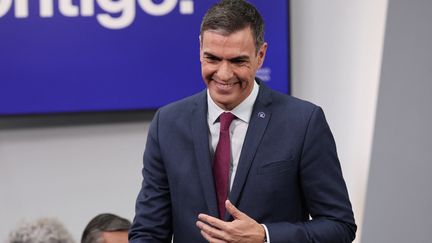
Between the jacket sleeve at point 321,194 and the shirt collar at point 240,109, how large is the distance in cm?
17

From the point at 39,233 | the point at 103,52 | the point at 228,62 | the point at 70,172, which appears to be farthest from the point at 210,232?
the point at 70,172

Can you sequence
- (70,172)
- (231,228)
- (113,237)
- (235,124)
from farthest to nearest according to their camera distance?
(70,172), (113,237), (235,124), (231,228)

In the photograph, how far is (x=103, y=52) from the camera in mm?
3893

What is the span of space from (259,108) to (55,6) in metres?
2.01

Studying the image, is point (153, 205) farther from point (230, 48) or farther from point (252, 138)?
point (230, 48)

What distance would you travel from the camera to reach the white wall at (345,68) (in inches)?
145

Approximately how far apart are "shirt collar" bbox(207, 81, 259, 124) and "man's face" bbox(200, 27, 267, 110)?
58 millimetres

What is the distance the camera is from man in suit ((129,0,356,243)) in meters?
2.01

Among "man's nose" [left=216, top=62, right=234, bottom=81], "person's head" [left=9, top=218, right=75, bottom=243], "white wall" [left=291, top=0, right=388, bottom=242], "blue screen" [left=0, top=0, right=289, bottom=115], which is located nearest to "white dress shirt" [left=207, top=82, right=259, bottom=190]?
"man's nose" [left=216, top=62, right=234, bottom=81]

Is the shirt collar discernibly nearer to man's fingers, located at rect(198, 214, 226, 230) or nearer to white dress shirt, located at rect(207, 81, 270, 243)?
white dress shirt, located at rect(207, 81, 270, 243)

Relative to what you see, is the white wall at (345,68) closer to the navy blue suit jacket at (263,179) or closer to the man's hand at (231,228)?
the navy blue suit jacket at (263,179)

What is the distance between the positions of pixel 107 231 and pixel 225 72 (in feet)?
3.42

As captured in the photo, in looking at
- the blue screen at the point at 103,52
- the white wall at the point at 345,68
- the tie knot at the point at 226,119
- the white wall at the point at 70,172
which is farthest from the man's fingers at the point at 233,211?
the white wall at the point at 70,172

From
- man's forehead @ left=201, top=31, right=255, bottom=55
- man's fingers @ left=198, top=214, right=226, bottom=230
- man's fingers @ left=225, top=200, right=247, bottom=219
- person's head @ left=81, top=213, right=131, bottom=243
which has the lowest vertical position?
person's head @ left=81, top=213, right=131, bottom=243
